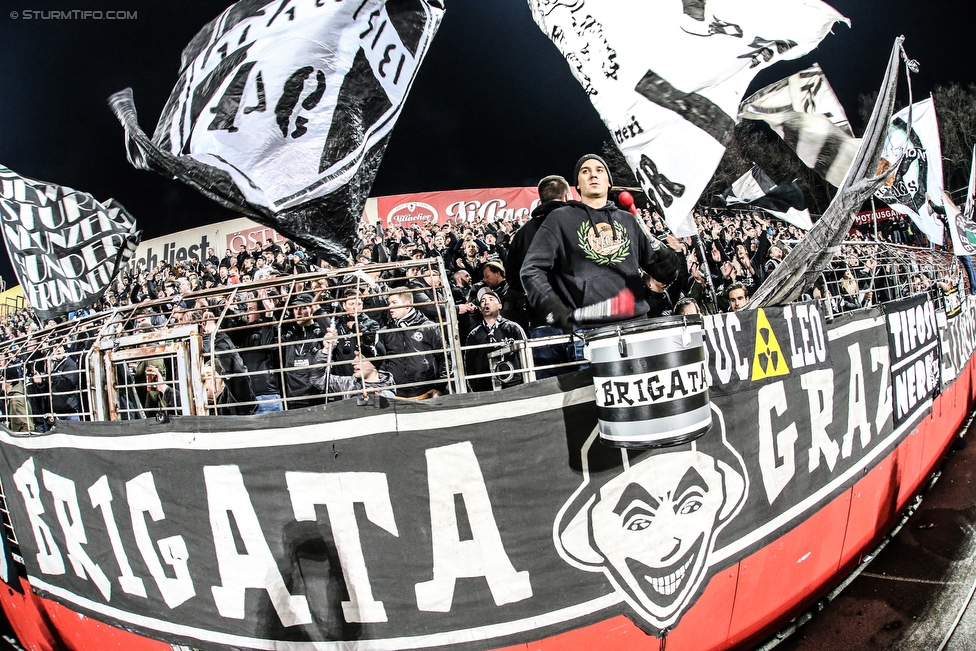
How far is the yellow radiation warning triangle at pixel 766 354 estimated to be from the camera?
3.19m

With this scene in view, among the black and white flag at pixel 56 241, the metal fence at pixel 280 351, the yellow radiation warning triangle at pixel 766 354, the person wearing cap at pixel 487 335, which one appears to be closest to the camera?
the metal fence at pixel 280 351

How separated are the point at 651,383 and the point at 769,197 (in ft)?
19.6

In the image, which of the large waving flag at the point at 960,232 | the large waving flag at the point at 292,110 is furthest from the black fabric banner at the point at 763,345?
the large waving flag at the point at 960,232

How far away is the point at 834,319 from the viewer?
3932mm

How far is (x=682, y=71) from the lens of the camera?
390cm

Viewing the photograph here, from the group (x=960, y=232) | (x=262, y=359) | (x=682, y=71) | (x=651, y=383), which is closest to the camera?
(x=651, y=383)

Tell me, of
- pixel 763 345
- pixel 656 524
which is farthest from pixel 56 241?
pixel 763 345

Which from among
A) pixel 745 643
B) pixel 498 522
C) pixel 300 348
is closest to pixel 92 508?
pixel 300 348

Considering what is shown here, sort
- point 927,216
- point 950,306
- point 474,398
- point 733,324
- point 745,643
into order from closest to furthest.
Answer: point 474,398, point 733,324, point 745,643, point 950,306, point 927,216

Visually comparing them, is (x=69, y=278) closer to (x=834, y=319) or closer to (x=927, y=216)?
(x=834, y=319)

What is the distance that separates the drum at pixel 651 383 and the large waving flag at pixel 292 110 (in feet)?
8.00

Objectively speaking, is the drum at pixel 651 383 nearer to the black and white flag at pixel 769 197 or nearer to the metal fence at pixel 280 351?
the metal fence at pixel 280 351

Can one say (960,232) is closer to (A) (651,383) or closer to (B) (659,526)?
(B) (659,526)

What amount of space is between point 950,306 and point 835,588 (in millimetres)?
4633
